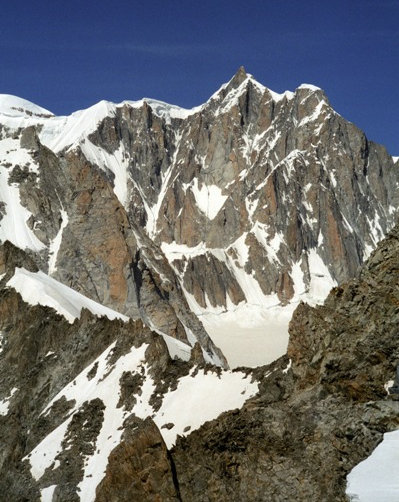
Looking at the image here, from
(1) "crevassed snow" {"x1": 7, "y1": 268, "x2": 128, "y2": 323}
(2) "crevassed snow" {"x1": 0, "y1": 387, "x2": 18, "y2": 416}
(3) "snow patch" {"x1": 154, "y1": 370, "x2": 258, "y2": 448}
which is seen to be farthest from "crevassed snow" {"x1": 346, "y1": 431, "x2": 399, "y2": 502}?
(1) "crevassed snow" {"x1": 7, "y1": 268, "x2": 128, "y2": 323}

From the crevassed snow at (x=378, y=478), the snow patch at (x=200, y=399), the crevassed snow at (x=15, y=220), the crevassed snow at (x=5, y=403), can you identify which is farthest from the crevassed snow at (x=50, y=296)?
the crevassed snow at (x=15, y=220)

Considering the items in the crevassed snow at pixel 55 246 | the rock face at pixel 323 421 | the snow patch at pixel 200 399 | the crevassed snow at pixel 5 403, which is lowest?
the rock face at pixel 323 421

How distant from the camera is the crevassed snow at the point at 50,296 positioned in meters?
74.6

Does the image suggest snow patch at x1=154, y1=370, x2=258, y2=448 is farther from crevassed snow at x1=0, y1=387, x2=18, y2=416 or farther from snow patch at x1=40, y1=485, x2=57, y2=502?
crevassed snow at x1=0, y1=387, x2=18, y2=416

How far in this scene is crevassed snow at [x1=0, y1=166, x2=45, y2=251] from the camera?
14612 centimetres

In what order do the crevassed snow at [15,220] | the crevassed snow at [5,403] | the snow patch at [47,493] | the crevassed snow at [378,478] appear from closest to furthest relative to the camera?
the crevassed snow at [378,478] < the snow patch at [47,493] < the crevassed snow at [5,403] < the crevassed snow at [15,220]

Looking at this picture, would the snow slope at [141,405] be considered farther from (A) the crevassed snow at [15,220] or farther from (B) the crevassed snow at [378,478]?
(A) the crevassed snow at [15,220]

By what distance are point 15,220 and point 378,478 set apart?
13647 centimetres

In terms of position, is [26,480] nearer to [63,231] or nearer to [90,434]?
[90,434]

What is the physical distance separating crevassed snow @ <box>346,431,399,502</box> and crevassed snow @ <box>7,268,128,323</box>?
52.6 metres

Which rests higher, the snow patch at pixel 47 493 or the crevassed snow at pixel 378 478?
the snow patch at pixel 47 493

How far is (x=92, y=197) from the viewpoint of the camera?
15638 cm

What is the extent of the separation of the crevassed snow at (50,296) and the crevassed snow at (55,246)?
57.0 metres

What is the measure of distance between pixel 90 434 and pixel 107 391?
4369 millimetres
